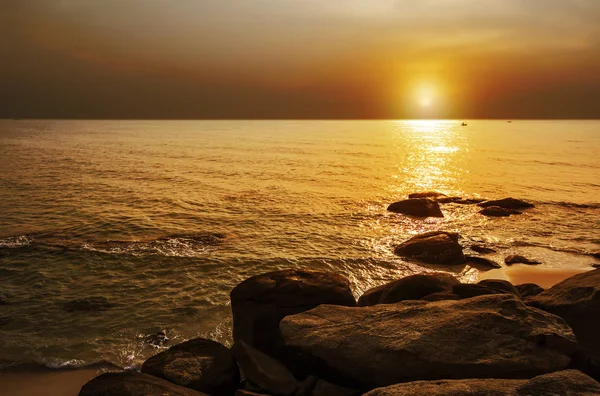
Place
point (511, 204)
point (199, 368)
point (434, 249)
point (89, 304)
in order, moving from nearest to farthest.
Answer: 1. point (199, 368)
2. point (89, 304)
3. point (434, 249)
4. point (511, 204)

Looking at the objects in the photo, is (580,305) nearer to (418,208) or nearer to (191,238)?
(191,238)

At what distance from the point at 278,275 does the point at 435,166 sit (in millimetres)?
60492

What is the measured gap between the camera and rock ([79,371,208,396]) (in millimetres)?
7805

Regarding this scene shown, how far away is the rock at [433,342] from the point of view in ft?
26.0

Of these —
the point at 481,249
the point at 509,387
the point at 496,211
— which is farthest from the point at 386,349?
the point at 496,211

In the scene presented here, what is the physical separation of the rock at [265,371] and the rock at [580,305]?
691 cm

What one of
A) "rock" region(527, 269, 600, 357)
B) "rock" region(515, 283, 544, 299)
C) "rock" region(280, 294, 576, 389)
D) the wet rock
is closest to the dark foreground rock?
"rock" region(280, 294, 576, 389)

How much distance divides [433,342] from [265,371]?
3650 millimetres

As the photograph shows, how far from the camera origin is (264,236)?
2503 cm

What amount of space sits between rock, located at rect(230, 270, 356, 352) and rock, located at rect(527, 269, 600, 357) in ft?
17.1

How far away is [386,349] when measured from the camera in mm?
8430

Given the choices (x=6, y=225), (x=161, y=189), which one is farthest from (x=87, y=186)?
(x=6, y=225)

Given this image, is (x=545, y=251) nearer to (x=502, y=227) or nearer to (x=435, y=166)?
(x=502, y=227)

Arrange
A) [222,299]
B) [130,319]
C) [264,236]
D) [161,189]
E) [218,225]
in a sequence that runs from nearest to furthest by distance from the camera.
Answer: [130,319] < [222,299] < [264,236] < [218,225] < [161,189]
